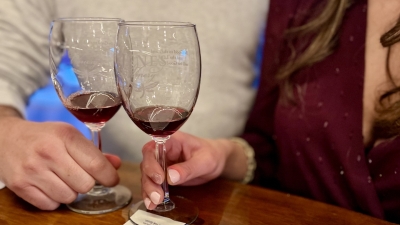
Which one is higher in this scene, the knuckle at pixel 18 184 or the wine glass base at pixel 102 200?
the knuckle at pixel 18 184

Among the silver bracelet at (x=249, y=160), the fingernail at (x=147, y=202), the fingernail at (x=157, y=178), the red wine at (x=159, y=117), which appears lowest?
the silver bracelet at (x=249, y=160)

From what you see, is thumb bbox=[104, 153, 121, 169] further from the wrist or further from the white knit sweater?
the white knit sweater

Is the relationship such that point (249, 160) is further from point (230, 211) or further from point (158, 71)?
point (158, 71)

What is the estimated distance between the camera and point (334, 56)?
0.95m

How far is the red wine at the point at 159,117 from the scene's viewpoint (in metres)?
0.61

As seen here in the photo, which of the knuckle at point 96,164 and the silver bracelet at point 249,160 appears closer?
the knuckle at point 96,164

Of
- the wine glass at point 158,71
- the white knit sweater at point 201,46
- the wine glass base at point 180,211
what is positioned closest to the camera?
the wine glass at point 158,71

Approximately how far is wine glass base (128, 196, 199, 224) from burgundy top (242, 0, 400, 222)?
13.4 inches

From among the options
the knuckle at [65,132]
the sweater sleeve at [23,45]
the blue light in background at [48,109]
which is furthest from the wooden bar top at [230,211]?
the blue light in background at [48,109]

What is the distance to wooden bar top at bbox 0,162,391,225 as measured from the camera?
0.69 m

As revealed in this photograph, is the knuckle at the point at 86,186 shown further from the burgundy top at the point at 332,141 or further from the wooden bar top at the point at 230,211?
the burgundy top at the point at 332,141

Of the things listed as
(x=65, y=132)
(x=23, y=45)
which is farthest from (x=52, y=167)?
(x=23, y=45)

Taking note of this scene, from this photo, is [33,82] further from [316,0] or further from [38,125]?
[316,0]

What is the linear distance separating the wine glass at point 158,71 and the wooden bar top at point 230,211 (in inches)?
7.3
